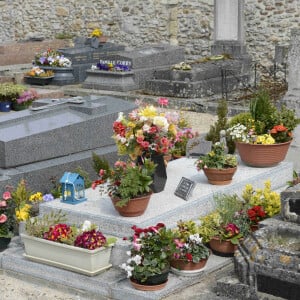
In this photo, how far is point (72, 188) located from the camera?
6.97 m

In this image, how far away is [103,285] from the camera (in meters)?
5.89

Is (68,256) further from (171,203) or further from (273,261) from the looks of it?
(273,261)

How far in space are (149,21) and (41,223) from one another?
45.5 ft

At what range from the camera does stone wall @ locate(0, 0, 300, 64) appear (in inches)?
680

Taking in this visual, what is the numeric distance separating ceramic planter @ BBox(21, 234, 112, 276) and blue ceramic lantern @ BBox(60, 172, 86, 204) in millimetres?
733

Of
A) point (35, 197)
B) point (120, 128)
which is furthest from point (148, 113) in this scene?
point (35, 197)

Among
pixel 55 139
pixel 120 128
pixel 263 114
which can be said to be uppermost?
pixel 120 128

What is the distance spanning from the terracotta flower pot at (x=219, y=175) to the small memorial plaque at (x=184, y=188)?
0.41m

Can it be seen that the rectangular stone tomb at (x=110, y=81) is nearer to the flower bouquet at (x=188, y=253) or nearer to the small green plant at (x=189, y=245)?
the small green plant at (x=189, y=245)

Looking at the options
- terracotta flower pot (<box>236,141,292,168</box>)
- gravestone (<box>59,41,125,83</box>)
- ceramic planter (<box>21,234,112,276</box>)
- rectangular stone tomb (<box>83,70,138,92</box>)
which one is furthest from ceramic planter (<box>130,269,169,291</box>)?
gravestone (<box>59,41,125,83</box>)

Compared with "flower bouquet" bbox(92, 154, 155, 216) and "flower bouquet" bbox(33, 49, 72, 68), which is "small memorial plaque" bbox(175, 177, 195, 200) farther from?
"flower bouquet" bbox(33, 49, 72, 68)

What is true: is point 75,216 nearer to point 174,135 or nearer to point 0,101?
point 174,135

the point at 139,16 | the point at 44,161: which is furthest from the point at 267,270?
the point at 139,16

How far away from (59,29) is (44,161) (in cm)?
1469
